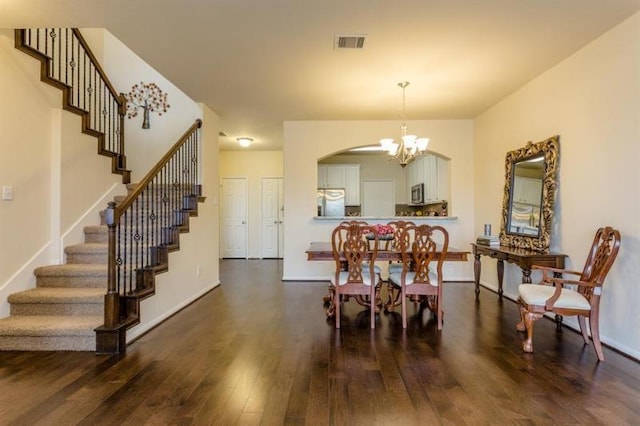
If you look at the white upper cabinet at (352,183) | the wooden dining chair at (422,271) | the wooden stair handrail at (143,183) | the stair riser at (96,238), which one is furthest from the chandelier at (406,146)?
the white upper cabinet at (352,183)

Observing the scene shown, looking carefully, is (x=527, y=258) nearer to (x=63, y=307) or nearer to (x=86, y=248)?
(x=63, y=307)

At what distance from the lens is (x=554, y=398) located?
6.89ft

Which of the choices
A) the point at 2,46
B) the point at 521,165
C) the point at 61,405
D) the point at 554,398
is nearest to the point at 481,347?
the point at 554,398

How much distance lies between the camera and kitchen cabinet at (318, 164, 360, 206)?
8.71m

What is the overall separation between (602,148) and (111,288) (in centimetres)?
444

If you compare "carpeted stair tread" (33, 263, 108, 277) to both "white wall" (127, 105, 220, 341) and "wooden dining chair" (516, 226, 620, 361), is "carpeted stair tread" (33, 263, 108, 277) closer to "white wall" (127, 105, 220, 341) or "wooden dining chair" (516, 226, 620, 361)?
"white wall" (127, 105, 220, 341)

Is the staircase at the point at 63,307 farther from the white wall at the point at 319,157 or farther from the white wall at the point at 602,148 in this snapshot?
the white wall at the point at 602,148

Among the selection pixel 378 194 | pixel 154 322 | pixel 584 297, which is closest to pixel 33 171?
pixel 154 322

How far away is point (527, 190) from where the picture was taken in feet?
13.5


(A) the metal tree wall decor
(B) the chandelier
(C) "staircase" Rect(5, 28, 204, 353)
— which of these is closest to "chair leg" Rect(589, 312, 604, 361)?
(B) the chandelier

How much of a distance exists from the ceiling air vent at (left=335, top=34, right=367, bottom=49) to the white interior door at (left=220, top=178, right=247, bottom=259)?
19.1 ft

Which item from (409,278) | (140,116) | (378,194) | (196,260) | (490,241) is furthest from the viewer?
(378,194)

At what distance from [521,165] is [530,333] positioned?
226 cm

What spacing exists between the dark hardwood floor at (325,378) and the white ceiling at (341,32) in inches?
105
